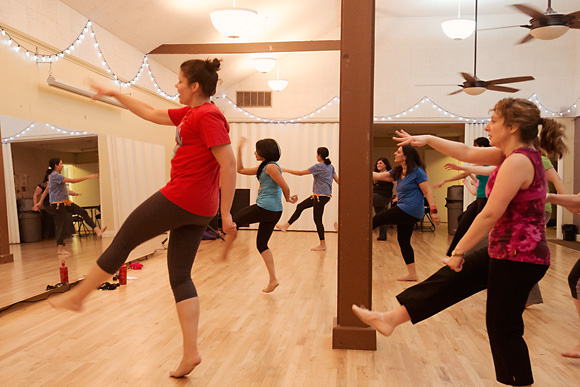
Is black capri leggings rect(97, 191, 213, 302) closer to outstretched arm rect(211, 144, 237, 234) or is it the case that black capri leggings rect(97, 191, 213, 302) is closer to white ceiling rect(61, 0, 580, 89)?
outstretched arm rect(211, 144, 237, 234)

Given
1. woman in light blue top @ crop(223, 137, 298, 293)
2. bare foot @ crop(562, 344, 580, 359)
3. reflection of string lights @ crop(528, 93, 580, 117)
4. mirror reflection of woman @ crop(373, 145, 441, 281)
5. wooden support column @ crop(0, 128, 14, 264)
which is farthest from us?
reflection of string lights @ crop(528, 93, 580, 117)

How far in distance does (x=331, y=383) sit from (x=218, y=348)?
0.74 m

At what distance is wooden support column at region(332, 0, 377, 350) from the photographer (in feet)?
8.22

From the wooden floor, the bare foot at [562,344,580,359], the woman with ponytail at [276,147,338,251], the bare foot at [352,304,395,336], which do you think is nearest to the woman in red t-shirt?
the wooden floor

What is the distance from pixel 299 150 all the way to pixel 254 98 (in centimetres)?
150

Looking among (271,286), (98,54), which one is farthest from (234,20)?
(271,286)

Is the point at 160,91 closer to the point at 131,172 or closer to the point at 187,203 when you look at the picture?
the point at 131,172

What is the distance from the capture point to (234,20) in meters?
5.13

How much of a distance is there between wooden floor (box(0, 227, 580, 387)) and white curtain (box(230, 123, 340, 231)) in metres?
5.62

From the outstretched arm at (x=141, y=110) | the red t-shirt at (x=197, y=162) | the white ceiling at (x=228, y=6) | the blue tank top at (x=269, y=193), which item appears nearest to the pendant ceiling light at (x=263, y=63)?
the white ceiling at (x=228, y=6)

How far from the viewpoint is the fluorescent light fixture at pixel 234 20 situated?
511 cm

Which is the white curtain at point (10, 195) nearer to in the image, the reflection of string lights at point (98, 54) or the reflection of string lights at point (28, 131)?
the reflection of string lights at point (28, 131)

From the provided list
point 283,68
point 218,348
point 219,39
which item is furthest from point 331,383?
point 283,68

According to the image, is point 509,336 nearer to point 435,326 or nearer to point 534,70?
point 435,326
